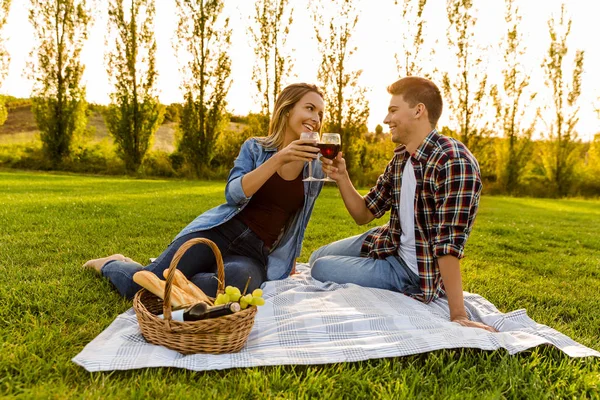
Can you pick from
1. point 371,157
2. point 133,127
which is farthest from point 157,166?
point 371,157

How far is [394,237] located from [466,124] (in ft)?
58.9

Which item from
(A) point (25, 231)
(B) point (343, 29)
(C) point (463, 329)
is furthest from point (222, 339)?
(B) point (343, 29)

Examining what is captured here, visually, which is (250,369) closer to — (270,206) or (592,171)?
(270,206)

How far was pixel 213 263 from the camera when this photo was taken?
3586 mm

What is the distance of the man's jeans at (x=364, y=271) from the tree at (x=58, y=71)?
21.5 m

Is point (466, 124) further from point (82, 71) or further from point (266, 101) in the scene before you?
point (82, 71)

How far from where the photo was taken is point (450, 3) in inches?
789

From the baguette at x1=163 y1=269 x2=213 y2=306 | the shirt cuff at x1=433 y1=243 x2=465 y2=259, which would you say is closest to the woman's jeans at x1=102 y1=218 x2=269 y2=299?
the baguette at x1=163 y1=269 x2=213 y2=306

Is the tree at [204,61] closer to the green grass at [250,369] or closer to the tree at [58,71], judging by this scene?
the tree at [58,71]

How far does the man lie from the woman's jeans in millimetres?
671

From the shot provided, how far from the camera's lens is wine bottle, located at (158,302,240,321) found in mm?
2396

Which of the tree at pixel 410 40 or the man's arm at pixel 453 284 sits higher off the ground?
the tree at pixel 410 40

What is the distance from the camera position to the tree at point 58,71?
21.2 meters

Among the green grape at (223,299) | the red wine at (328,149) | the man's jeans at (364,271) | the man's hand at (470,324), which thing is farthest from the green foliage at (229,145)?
the green grape at (223,299)
